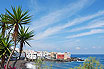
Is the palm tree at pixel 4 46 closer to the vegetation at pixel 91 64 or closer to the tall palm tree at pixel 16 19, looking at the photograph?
the tall palm tree at pixel 16 19

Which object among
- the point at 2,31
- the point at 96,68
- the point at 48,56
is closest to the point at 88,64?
the point at 96,68

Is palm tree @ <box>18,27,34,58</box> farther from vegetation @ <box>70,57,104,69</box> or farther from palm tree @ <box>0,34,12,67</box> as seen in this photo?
vegetation @ <box>70,57,104,69</box>

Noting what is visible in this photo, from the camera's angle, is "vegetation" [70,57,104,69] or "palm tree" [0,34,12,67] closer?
"vegetation" [70,57,104,69]

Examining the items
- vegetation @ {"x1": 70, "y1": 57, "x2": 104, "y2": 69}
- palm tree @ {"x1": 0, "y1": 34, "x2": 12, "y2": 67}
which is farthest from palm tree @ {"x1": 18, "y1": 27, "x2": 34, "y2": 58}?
vegetation @ {"x1": 70, "y1": 57, "x2": 104, "y2": 69}

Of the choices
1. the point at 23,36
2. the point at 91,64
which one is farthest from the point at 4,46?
the point at 91,64

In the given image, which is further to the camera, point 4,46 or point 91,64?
point 4,46

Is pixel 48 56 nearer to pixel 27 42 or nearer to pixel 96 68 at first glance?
pixel 27 42

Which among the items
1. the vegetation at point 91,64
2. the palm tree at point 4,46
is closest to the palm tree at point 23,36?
the palm tree at point 4,46

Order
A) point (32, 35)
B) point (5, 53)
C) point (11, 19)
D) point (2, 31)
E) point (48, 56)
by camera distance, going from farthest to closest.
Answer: point (48, 56)
point (32, 35)
point (2, 31)
point (5, 53)
point (11, 19)

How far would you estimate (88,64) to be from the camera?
5.76 metres

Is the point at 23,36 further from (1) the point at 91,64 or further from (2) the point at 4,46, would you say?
(1) the point at 91,64

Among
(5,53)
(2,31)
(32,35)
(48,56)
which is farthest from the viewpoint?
(48,56)

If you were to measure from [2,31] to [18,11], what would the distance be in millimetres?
3533

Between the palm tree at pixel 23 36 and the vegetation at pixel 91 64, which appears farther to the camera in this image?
the palm tree at pixel 23 36
